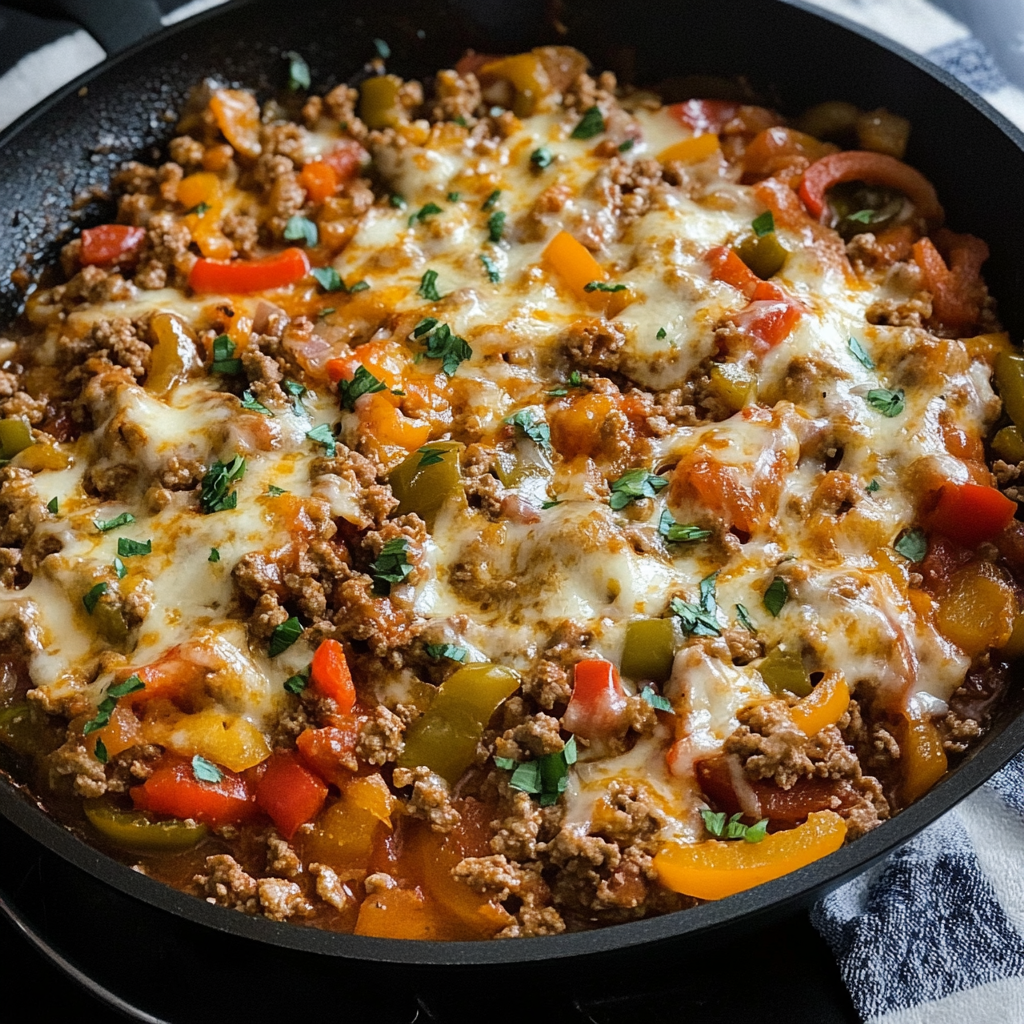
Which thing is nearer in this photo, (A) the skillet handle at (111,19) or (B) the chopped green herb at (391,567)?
(B) the chopped green herb at (391,567)

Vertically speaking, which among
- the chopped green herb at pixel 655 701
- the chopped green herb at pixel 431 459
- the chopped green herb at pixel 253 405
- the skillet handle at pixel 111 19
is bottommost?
the chopped green herb at pixel 655 701

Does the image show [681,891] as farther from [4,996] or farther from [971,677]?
[4,996]

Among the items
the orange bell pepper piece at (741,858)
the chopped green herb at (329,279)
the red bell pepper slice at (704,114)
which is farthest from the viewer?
the red bell pepper slice at (704,114)

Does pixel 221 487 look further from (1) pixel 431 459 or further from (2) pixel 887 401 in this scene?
(2) pixel 887 401

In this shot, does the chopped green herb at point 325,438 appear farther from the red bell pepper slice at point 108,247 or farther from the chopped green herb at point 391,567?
the red bell pepper slice at point 108,247

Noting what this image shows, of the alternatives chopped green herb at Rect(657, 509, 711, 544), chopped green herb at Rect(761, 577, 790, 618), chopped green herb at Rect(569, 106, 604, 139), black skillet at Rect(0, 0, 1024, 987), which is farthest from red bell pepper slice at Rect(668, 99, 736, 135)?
chopped green herb at Rect(761, 577, 790, 618)

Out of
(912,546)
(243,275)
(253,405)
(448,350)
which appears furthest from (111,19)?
(912,546)

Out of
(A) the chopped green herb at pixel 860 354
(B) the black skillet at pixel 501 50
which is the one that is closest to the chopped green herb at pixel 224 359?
(B) the black skillet at pixel 501 50

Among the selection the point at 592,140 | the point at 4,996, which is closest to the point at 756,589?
the point at 592,140
